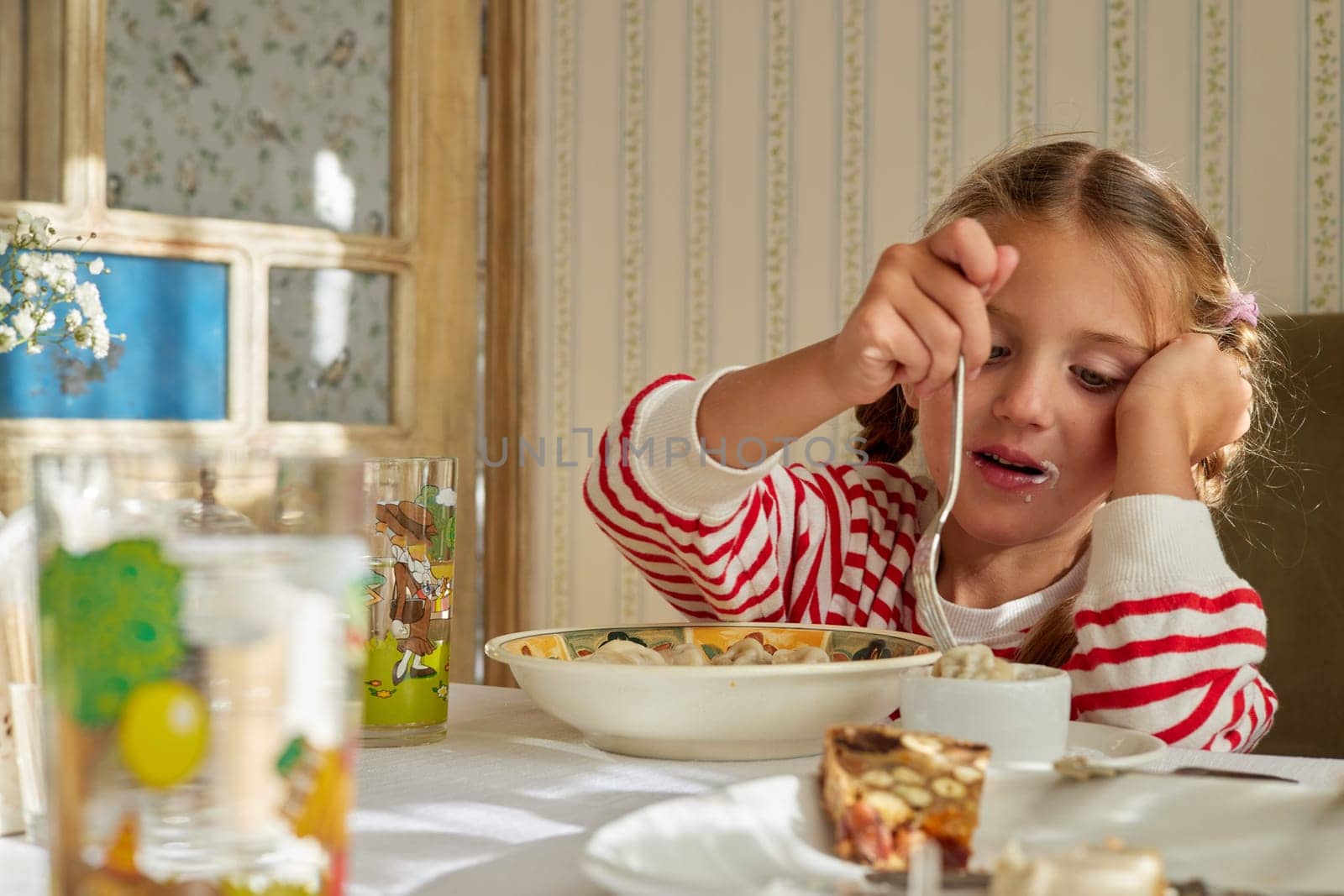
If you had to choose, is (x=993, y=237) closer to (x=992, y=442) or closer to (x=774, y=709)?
(x=992, y=442)

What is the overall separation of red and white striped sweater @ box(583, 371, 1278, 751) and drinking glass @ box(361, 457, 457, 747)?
289mm

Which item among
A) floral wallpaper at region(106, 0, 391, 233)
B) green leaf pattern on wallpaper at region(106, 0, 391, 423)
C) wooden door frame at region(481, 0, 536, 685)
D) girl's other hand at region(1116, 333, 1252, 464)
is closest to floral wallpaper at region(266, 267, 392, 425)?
green leaf pattern on wallpaper at region(106, 0, 391, 423)

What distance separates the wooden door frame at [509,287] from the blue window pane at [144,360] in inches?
21.2

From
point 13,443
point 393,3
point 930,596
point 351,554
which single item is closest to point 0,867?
point 351,554

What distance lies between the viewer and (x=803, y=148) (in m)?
2.30

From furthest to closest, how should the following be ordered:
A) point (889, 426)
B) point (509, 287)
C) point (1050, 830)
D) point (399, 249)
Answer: point (509, 287) → point (399, 249) → point (889, 426) → point (1050, 830)

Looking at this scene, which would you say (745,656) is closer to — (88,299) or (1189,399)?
(1189,399)

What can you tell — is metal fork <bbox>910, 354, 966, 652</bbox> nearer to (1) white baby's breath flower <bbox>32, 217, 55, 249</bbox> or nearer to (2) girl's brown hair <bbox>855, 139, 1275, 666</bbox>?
(2) girl's brown hair <bbox>855, 139, 1275, 666</bbox>

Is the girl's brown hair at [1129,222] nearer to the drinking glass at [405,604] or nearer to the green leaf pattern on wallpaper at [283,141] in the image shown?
the drinking glass at [405,604]

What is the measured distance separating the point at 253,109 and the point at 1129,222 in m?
1.65

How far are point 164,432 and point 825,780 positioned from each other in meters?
1.94

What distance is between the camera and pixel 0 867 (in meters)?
0.41

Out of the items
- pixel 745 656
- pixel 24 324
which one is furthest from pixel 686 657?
pixel 24 324

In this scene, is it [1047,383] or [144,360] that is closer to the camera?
[1047,383]
